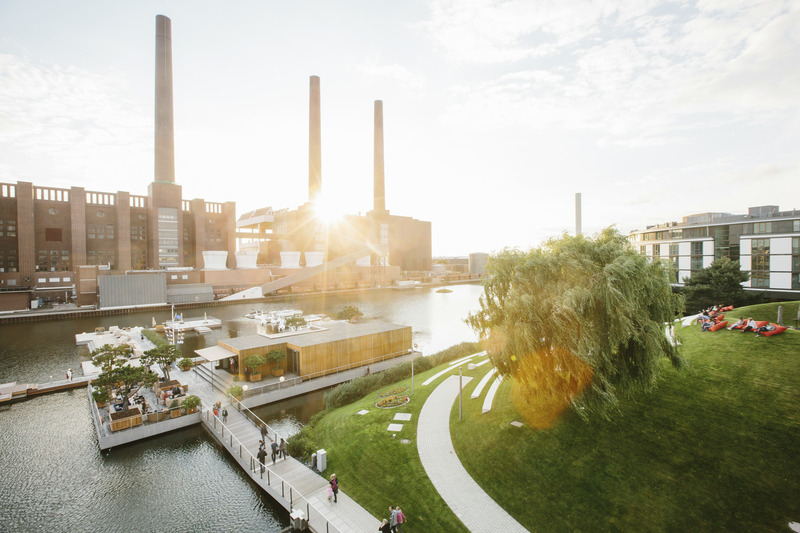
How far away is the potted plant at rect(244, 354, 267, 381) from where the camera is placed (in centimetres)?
2575

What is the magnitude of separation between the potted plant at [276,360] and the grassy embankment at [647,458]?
32.6 feet

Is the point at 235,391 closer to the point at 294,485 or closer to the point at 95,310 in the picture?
the point at 294,485

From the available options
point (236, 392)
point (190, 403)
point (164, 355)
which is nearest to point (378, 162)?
point (164, 355)

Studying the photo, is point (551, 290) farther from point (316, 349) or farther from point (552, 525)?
point (316, 349)

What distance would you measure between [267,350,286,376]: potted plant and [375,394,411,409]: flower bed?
374 inches

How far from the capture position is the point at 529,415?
1644 centimetres

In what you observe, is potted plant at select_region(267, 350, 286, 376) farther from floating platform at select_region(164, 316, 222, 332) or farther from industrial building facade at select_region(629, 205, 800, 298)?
industrial building facade at select_region(629, 205, 800, 298)

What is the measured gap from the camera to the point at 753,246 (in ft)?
154

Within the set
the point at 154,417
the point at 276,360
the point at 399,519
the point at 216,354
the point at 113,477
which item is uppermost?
the point at 216,354

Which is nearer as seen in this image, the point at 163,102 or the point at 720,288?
the point at 720,288

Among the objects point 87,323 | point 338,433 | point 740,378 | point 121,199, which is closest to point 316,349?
point 338,433

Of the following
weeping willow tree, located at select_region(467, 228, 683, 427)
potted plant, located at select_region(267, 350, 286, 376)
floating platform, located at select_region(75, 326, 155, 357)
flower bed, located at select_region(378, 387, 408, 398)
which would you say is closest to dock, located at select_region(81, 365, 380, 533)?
potted plant, located at select_region(267, 350, 286, 376)

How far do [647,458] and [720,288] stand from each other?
1542 inches

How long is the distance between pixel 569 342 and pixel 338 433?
12037mm
